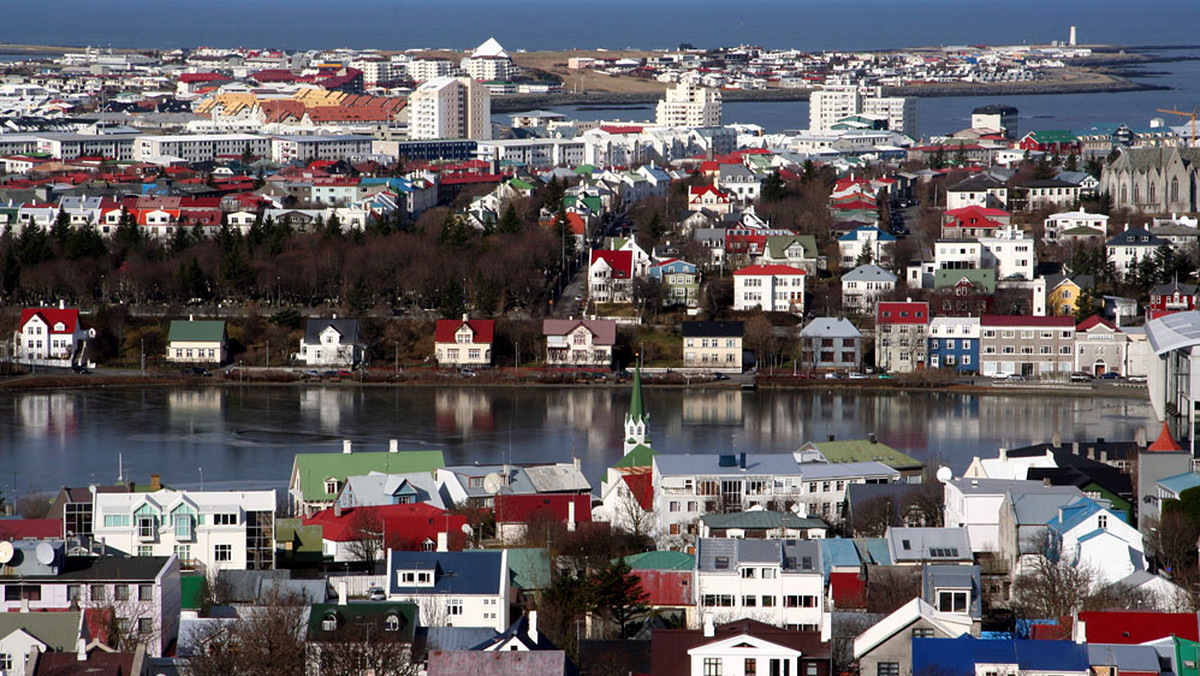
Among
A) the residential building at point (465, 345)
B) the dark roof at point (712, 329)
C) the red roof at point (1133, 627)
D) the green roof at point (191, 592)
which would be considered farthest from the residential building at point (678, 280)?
the red roof at point (1133, 627)

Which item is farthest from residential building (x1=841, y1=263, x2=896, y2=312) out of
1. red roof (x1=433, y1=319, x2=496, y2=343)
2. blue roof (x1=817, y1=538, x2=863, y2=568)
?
blue roof (x1=817, y1=538, x2=863, y2=568)

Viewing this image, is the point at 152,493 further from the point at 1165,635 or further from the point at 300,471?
the point at 1165,635

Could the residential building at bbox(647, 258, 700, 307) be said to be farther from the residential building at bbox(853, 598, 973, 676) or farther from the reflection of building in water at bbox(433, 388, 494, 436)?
the residential building at bbox(853, 598, 973, 676)

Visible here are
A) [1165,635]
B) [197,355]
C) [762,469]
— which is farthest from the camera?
[197,355]

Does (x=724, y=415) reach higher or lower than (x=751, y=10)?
lower

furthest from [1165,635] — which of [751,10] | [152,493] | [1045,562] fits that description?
[751,10]

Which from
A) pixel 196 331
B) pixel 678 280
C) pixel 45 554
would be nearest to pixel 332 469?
pixel 45 554
